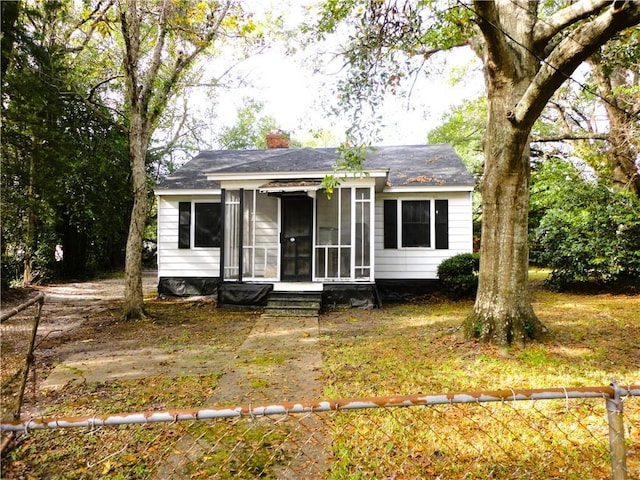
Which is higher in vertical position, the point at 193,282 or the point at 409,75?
the point at 409,75

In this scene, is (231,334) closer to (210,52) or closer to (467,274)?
(467,274)

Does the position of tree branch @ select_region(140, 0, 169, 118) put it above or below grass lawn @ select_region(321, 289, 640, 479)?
above

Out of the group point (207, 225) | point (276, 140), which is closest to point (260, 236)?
point (207, 225)

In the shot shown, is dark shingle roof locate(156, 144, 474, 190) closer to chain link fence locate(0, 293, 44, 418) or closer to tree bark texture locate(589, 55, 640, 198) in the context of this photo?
tree bark texture locate(589, 55, 640, 198)

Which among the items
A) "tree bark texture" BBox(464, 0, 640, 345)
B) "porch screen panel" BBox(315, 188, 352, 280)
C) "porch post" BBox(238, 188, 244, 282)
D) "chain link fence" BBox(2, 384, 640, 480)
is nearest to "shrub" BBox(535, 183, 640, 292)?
"porch screen panel" BBox(315, 188, 352, 280)

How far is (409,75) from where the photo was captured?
6.52 metres

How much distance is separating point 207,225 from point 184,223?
2.59 ft

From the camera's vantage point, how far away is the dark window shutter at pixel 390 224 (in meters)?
12.0

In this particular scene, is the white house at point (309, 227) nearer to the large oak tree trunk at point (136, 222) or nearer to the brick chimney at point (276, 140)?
the large oak tree trunk at point (136, 222)

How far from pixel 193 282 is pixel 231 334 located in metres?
5.38

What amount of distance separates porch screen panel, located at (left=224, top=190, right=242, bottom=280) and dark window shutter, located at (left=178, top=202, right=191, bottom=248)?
2361 millimetres

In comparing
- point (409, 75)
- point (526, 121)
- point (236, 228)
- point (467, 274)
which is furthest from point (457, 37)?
point (236, 228)

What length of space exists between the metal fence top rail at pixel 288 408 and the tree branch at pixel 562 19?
13.4 ft

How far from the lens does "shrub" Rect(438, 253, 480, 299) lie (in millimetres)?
10984
